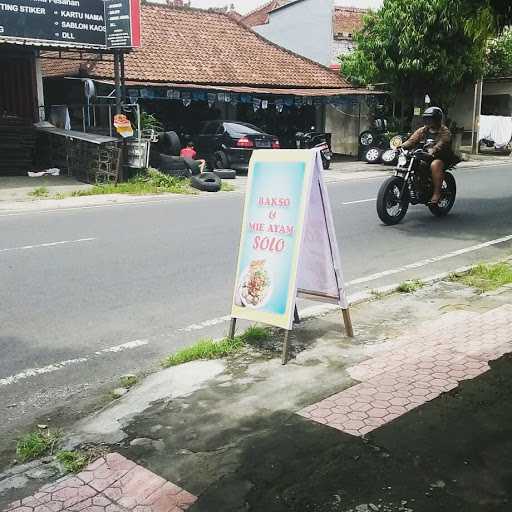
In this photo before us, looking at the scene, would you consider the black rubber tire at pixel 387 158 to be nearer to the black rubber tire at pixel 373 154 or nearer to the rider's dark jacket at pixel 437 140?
the black rubber tire at pixel 373 154

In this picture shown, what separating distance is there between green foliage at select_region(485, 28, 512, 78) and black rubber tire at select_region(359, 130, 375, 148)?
6527 millimetres

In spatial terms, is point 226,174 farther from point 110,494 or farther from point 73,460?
point 110,494

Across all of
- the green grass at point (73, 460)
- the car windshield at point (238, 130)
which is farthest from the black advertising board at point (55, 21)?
the green grass at point (73, 460)

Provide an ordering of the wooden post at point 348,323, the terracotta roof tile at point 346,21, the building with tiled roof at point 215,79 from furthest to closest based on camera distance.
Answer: the terracotta roof tile at point 346,21
the building with tiled roof at point 215,79
the wooden post at point 348,323

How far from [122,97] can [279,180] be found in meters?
14.2

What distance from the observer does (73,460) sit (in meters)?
3.30

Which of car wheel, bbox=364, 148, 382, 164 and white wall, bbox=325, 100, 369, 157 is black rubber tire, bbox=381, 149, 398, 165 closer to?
car wheel, bbox=364, 148, 382, 164

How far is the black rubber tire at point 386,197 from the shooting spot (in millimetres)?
10070

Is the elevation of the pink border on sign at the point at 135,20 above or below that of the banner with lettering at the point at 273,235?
above

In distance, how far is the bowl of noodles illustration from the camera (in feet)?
15.3

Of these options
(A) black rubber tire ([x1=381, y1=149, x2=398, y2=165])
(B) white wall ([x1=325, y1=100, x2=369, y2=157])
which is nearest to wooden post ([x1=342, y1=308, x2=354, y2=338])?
(A) black rubber tire ([x1=381, y1=149, x2=398, y2=165])

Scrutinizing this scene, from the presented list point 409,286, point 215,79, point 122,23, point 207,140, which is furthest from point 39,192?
point 409,286

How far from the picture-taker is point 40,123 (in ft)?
62.7

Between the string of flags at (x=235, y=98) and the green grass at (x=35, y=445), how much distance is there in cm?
1807
